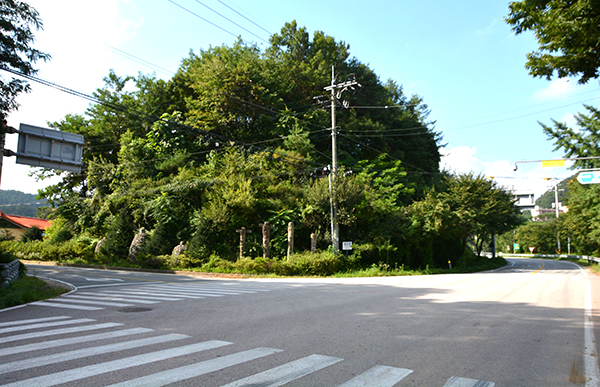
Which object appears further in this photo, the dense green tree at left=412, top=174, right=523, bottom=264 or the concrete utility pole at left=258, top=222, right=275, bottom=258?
the dense green tree at left=412, top=174, right=523, bottom=264

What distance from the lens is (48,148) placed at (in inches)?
560

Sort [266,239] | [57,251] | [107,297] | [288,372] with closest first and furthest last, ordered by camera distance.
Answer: [288,372] → [107,297] → [266,239] → [57,251]

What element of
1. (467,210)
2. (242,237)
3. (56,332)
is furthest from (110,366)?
(467,210)

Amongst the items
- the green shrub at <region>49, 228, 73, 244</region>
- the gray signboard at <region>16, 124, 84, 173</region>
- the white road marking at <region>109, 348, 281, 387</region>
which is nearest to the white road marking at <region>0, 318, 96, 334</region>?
the white road marking at <region>109, 348, 281, 387</region>

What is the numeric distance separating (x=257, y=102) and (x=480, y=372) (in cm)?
3375

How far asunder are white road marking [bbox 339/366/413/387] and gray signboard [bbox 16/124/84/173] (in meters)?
14.1

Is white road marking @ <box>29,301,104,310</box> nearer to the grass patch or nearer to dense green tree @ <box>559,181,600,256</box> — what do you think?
the grass patch

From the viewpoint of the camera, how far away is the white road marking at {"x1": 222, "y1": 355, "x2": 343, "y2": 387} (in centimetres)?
424

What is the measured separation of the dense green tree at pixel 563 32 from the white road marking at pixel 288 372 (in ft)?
25.7

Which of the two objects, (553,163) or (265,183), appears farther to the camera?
(265,183)

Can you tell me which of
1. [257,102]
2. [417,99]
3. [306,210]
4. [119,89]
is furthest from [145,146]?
[417,99]

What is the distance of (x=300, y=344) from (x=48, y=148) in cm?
1323

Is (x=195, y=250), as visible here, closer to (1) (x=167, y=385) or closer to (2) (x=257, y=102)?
(2) (x=257, y=102)

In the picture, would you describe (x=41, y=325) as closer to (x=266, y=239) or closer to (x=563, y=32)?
(x=563, y=32)
